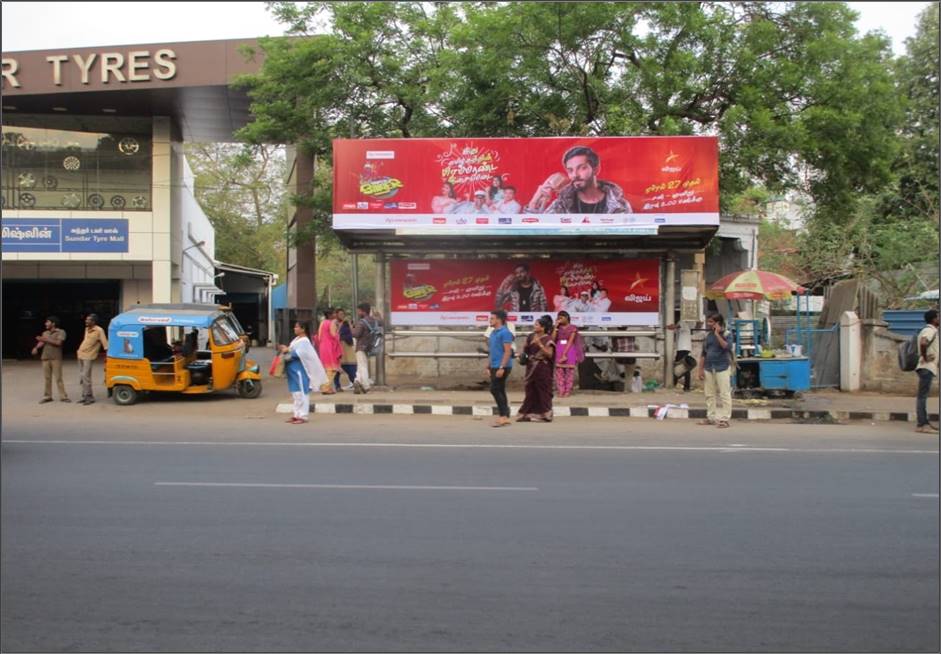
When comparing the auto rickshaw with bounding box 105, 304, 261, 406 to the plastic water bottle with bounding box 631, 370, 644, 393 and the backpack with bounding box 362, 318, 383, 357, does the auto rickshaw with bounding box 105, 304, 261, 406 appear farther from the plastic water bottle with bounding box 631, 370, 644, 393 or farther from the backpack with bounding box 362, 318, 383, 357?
the plastic water bottle with bounding box 631, 370, 644, 393

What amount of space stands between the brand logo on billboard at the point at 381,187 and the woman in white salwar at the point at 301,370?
3548 mm

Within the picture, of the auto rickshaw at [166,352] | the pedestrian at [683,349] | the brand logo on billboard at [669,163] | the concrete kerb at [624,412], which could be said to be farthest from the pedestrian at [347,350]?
the brand logo on billboard at [669,163]

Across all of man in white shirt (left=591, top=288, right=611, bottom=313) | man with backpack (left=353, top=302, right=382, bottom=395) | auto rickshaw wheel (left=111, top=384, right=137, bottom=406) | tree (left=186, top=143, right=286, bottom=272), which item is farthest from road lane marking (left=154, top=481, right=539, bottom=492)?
tree (left=186, top=143, right=286, bottom=272)

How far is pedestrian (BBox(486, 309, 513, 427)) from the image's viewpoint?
1207cm

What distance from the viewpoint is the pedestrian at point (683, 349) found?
15.6 metres

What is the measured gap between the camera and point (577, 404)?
1400 cm

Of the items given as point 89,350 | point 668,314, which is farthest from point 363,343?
point 668,314

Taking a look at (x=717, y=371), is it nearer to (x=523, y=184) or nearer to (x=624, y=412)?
(x=624, y=412)

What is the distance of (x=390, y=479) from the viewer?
772 cm

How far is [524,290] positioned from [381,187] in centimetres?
342

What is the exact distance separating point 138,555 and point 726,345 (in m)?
9.36

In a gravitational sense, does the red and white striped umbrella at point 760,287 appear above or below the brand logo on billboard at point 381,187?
below

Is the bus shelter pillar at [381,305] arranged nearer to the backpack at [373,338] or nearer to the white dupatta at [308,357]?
the backpack at [373,338]

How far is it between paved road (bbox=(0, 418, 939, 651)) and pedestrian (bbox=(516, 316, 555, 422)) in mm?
3139
